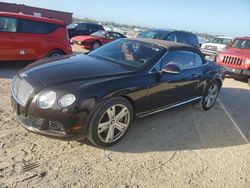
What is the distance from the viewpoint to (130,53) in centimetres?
454

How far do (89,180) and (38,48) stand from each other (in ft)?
19.6

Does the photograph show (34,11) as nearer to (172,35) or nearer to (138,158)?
(172,35)

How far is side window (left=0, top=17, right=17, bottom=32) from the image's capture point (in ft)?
24.1

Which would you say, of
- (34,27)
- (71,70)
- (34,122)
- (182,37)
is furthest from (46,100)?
(182,37)

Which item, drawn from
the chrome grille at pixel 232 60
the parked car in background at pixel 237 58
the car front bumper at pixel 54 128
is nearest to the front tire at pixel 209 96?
the car front bumper at pixel 54 128

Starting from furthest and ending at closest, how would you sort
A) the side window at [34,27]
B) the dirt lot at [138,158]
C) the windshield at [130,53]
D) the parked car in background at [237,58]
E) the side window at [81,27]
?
the side window at [81,27] < the parked car in background at [237,58] < the side window at [34,27] < the windshield at [130,53] < the dirt lot at [138,158]

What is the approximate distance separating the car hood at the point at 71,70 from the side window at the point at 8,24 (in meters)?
3.93

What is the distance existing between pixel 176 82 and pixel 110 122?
1.62 metres

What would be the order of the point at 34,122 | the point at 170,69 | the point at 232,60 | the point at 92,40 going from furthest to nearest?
the point at 92,40
the point at 232,60
the point at 170,69
the point at 34,122

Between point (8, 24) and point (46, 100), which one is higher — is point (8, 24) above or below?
above

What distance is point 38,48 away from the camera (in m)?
7.91

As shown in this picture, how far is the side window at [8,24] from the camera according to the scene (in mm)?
7348

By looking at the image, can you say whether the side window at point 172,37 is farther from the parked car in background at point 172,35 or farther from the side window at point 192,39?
the side window at point 192,39

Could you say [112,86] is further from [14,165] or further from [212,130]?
[212,130]
